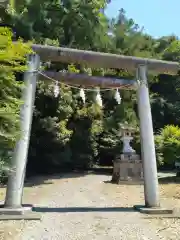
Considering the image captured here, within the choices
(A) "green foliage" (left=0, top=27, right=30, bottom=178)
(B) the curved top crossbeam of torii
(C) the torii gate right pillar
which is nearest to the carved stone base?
(B) the curved top crossbeam of torii

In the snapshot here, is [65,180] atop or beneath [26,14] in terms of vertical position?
beneath

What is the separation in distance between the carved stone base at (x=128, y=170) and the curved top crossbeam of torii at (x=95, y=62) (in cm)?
593

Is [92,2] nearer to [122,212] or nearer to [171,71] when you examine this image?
[171,71]

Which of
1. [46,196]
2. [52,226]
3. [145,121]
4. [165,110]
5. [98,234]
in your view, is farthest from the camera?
[165,110]

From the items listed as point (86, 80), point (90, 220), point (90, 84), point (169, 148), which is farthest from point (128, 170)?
point (90, 220)

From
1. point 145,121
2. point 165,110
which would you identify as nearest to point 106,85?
point 145,121

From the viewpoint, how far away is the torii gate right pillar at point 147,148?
7996 mm

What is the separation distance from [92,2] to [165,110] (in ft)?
36.5

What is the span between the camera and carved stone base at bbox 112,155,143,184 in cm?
1430

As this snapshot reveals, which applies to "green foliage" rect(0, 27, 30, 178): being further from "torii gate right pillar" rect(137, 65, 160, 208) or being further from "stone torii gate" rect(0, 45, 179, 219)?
"torii gate right pillar" rect(137, 65, 160, 208)

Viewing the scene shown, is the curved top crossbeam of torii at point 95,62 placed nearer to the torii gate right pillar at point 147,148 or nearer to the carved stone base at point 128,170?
the torii gate right pillar at point 147,148

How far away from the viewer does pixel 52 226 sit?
639 cm

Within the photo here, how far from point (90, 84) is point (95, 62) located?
68 cm

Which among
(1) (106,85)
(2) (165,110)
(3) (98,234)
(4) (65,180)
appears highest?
(2) (165,110)
